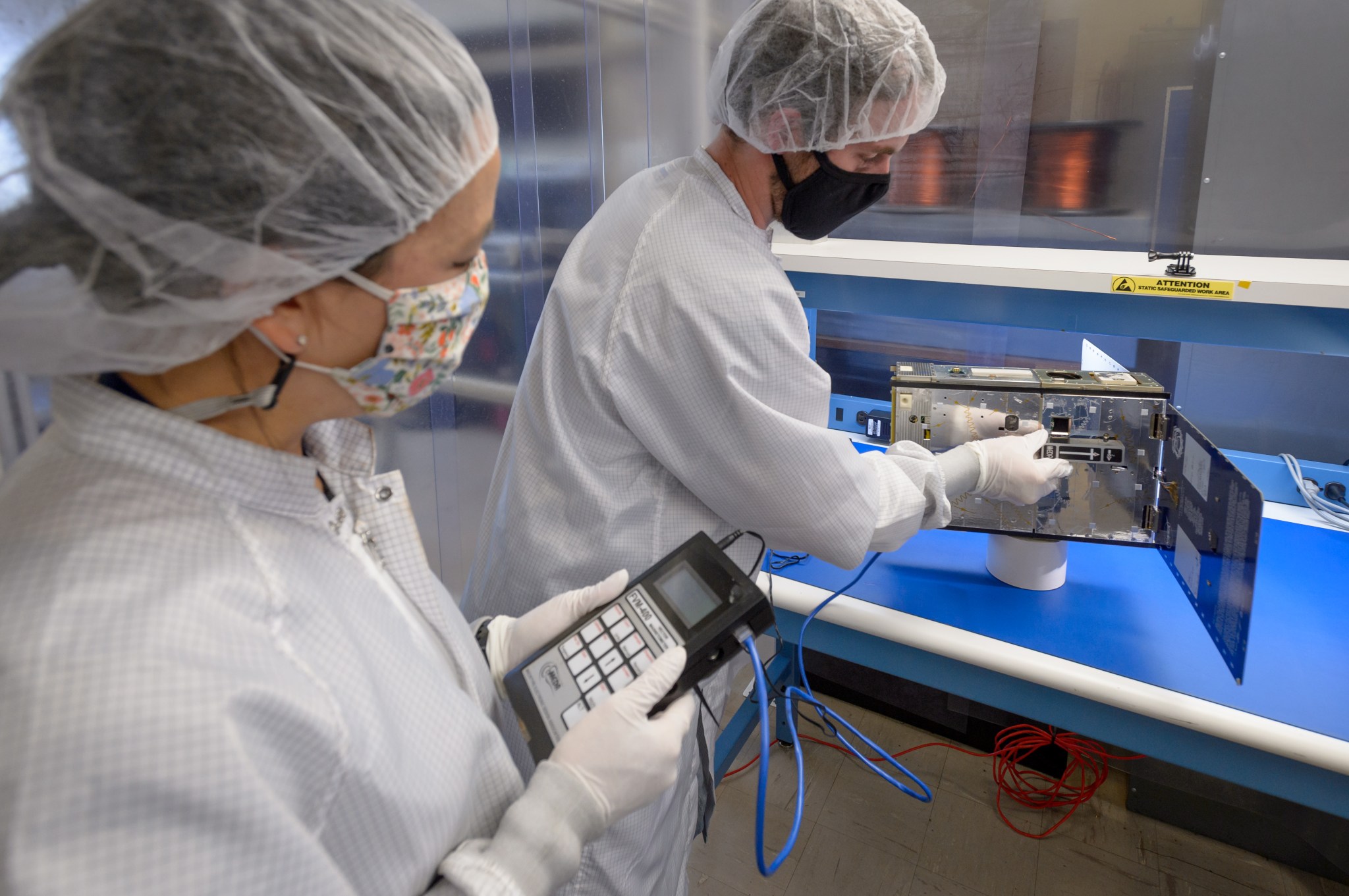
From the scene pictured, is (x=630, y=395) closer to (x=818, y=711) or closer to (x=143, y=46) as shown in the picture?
(x=143, y=46)

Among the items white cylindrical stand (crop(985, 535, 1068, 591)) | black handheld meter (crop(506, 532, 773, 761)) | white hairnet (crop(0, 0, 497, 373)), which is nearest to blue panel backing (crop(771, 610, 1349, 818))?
white cylindrical stand (crop(985, 535, 1068, 591))

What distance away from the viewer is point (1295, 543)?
1.44 m

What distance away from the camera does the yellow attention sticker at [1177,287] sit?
4.01 feet

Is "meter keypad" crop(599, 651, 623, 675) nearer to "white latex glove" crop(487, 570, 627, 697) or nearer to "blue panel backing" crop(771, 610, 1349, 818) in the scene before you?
"white latex glove" crop(487, 570, 627, 697)

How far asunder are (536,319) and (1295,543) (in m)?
1.57

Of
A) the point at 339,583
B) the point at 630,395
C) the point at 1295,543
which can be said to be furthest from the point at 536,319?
the point at 1295,543

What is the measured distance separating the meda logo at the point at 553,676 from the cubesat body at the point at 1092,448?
31.5 inches

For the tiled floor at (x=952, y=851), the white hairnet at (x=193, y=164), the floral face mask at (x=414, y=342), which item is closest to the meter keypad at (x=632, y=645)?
the floral face mask at (x=414, y=342)

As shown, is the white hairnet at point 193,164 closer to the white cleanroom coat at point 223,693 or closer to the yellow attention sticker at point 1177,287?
the white cleanroom coat at point 223,693

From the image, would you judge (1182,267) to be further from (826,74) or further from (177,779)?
(177,779)

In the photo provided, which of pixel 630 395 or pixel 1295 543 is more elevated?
pixel 630 395

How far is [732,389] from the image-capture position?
922 millimetres

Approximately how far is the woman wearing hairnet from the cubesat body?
94 centimetres

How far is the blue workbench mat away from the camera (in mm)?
1076
